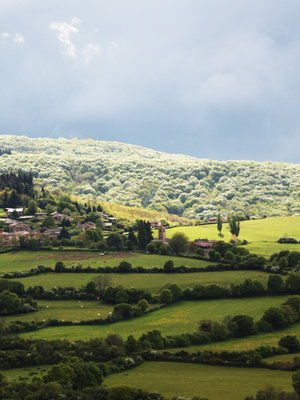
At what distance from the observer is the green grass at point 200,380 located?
149 feet

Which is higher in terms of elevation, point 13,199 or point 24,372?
point 13,199

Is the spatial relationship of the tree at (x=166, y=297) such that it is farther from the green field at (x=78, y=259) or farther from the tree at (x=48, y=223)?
the tree at (x=48, y=223)

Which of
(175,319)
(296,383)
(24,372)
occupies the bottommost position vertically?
(24,372)

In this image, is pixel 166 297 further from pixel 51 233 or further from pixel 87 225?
pixel 87 225

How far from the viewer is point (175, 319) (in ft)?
249

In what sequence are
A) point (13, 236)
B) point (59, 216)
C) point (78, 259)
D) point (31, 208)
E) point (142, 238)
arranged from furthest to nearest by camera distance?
point (31, 208)
point (59, 216)
point (13, 236)
point (142, 238)
point (78, 259)

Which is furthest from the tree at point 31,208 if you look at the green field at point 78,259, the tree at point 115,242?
the tree at point 115,242

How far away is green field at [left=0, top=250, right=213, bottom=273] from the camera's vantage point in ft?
366

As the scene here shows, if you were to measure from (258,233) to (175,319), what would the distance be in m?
105

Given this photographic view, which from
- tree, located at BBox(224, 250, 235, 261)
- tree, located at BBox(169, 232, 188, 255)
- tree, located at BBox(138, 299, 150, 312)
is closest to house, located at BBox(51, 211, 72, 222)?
tree, located at BBox(169, 232, 188, 255)

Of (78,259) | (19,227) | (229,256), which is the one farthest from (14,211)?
(229,256)

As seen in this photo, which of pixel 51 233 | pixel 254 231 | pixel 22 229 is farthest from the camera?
pixel 254 231

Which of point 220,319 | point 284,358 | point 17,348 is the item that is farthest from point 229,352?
point 17,348

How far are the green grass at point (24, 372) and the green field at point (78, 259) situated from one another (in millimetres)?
54368
